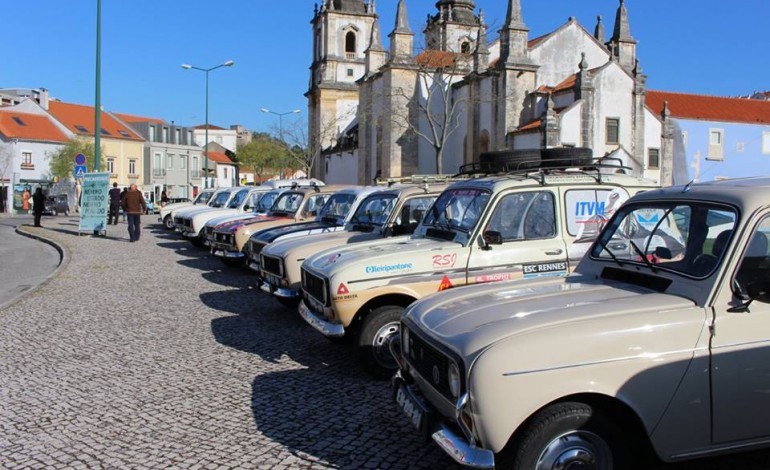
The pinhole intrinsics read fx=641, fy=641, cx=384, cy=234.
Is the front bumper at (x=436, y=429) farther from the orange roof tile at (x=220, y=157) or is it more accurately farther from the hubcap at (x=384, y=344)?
the orange roof tile at (x=220, y=157)

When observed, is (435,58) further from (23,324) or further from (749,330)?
(749,330)

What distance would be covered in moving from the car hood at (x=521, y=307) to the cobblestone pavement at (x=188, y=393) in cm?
108

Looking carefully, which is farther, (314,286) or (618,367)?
(314,286)

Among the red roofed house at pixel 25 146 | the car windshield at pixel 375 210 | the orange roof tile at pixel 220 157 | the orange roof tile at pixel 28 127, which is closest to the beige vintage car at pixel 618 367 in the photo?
the car windshield at pixel 375 210

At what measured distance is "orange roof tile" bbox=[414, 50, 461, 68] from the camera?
3469cm

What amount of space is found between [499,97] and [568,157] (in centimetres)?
2971

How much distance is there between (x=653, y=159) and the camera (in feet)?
131

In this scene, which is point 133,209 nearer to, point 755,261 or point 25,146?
point 755,261

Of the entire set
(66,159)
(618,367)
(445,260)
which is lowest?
(618,367)

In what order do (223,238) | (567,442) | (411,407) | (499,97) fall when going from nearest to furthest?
(567,442) → (411,407) → (223,238) → (499,97)

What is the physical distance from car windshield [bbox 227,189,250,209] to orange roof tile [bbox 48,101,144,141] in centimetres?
4873

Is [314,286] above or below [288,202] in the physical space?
below

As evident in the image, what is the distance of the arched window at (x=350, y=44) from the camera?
65500 millimetres

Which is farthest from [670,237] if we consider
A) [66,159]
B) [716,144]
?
[66,159]
